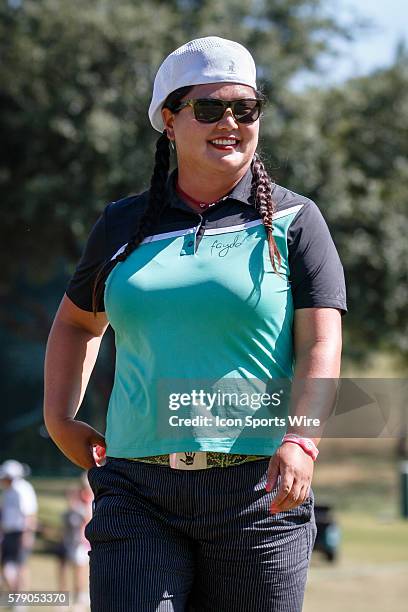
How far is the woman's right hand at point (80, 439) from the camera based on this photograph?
3.25m

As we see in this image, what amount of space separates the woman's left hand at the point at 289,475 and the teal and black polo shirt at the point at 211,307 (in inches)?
4.7

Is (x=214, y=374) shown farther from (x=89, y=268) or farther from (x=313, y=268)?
(x=89, y=268)

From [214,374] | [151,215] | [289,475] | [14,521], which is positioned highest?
[151,215]

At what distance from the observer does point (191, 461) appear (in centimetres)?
285

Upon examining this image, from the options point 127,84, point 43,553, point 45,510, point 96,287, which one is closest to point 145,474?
point 96,287

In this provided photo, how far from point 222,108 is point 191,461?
930mm

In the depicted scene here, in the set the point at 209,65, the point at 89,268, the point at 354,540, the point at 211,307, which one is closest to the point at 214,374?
the point at 211,307

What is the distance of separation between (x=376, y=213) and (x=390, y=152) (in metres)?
1.38

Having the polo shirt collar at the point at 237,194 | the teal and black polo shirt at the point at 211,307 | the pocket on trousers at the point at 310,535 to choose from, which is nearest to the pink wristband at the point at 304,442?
the teal and black polo shirt at the point at 211,307

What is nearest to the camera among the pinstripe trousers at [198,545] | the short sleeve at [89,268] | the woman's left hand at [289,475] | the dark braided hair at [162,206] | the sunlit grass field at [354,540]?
the woman's left hand at [289,475]

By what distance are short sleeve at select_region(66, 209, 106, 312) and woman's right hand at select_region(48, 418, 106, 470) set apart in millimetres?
335

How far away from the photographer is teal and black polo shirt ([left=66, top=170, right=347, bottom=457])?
112 inches

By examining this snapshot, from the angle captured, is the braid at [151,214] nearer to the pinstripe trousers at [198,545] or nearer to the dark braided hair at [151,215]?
the dark braided hair at [151,215]

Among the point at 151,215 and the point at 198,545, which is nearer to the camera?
the point at 198,545
